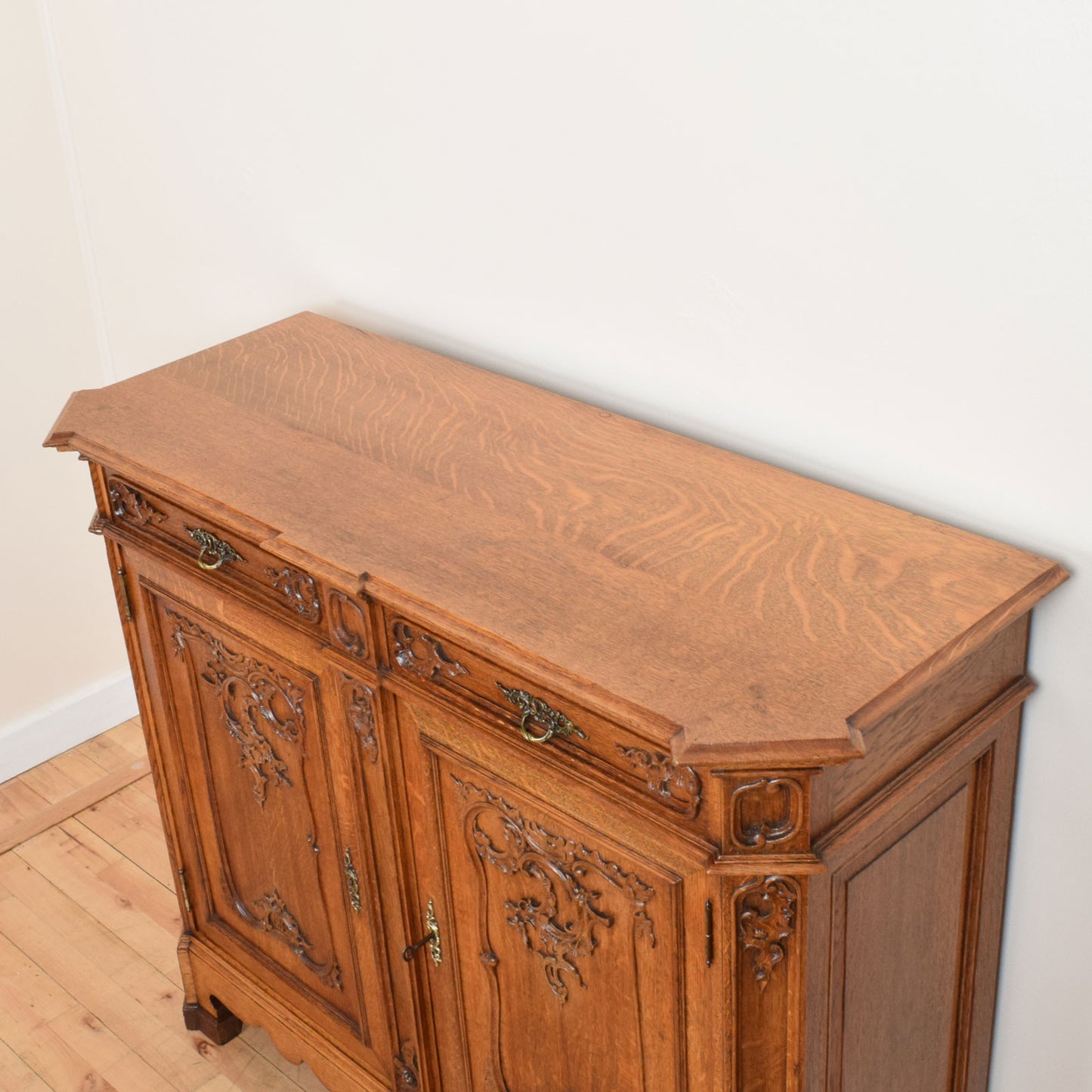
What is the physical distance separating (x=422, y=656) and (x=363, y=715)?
6.9 inches

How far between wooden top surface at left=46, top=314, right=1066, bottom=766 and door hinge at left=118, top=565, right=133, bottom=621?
237 millimetres

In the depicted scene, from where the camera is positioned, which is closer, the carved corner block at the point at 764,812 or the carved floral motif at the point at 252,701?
the carved corner block at the point at 764,812

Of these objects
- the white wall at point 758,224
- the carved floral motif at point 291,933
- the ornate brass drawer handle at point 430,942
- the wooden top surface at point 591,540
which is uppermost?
the white wall at point 758,224

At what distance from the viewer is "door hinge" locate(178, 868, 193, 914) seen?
2.26 m

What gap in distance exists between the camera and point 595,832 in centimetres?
147

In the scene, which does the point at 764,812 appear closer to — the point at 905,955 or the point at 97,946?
the point at 905,955

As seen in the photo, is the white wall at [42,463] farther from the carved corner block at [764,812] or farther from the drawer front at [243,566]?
the carved corner block at [764,812]

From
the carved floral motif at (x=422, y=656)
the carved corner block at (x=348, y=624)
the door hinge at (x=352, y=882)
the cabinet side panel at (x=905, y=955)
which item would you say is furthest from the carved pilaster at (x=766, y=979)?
the door hinge at (x=352, y=882)

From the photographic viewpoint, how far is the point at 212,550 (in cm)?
182

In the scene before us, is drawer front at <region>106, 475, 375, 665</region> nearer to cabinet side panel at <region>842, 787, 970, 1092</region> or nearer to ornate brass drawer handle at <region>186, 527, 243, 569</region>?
ornate brass drawer handle at <region>186, 527, 243, 569</region>

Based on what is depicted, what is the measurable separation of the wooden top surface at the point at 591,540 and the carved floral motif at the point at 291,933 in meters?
0.71

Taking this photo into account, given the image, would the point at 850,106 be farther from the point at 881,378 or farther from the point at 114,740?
the point at 114,740

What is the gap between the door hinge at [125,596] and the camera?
2.04 meters

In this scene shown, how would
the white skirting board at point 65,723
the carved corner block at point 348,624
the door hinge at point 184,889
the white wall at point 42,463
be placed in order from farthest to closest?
the white skirting board at point 65,723 < the white wall at point 42,463 < the door hinge at point 184,889 < the carved corner block at point 348,624
